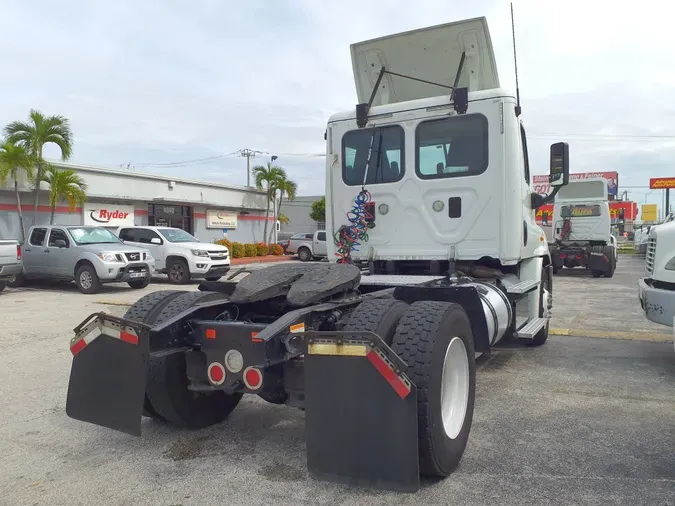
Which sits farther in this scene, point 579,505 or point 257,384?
point 257,384

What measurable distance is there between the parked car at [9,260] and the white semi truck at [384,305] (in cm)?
1049

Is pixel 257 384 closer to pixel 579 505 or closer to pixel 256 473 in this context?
pixel 256 473

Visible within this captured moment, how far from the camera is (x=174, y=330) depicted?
3.62 meters

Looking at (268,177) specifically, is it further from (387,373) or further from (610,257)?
(387,373)

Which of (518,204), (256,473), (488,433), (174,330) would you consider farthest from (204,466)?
(518,204)

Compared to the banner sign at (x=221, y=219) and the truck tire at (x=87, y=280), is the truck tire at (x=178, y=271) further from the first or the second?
the banner sign at (x=221, y=219)

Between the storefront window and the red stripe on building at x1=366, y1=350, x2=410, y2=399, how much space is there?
86.2ft

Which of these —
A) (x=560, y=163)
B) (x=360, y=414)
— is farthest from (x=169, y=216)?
(x=360, y=414)

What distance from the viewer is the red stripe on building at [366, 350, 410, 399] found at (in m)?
2.80

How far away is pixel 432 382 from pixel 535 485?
920 millimetres

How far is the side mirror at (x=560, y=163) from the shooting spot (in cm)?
582

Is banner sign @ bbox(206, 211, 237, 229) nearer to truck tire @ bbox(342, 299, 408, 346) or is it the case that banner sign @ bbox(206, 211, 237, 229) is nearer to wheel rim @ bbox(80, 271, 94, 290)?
wheel rim @ bbox(80, 271, 94, 290)

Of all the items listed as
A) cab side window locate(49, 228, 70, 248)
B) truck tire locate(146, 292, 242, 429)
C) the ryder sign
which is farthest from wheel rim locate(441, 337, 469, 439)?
the ryder sign

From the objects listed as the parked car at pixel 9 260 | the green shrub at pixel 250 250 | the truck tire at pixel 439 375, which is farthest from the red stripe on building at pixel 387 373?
the green shrub at pixel 250 250
